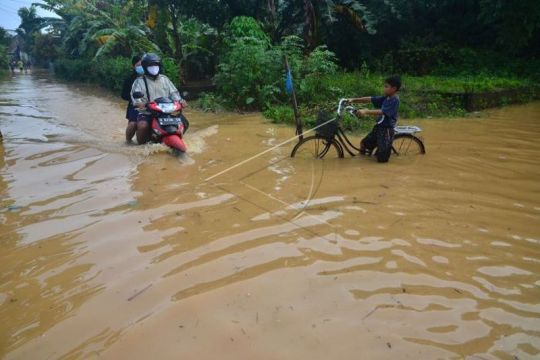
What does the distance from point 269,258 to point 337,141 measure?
361 centimetres

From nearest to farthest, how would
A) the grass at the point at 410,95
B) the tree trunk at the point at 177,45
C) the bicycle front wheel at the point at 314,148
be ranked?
the bicycle front wheel at the point at 314,148, the grass at the point at 410,95, the tree trunk at the point at 177,45

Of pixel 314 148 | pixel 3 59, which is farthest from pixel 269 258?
pixel 3 59

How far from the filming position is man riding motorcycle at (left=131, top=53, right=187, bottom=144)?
6866 mm

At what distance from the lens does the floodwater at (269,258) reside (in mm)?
2648

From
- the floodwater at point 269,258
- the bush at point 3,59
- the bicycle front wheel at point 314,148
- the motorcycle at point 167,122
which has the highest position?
the bush at point 3,59

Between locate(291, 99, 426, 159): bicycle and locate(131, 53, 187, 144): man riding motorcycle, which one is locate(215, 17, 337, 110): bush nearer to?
locate(131, 53, 187, 144): man riding motorcycle

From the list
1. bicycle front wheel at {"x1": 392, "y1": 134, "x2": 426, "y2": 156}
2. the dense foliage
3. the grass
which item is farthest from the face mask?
the dense foliage

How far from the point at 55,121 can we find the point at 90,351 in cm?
1007

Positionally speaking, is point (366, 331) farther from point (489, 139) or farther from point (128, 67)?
point (128, 67)

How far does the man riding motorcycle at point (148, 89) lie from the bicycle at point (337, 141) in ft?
7.37

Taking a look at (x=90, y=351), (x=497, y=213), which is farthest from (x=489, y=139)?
(x=90, y=351)

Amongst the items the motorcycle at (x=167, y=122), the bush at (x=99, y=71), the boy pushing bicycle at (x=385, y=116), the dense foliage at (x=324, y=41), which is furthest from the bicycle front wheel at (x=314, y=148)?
the bush at (x=99, y=71)

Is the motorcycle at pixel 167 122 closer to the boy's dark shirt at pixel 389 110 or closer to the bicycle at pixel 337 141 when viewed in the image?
the bicycle at pixel 337 141

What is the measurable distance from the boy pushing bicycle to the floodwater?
0.30 m
